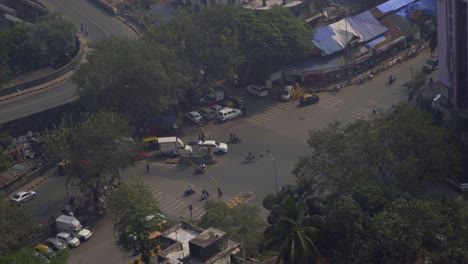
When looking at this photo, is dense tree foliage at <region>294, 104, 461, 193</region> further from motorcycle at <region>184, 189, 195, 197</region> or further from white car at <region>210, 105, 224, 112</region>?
white car at <region>210, 105, 224, 112</region>

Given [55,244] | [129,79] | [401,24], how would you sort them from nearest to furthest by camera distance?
[55,244] → [129,79] → [401,24]

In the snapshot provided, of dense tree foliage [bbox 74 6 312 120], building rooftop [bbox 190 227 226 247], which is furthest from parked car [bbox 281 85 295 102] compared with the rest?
building rooftop [bbox 190 227 226 247]

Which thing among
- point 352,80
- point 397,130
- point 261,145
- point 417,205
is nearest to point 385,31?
point 352,80

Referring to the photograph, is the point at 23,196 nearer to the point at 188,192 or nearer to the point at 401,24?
the point at 188,192

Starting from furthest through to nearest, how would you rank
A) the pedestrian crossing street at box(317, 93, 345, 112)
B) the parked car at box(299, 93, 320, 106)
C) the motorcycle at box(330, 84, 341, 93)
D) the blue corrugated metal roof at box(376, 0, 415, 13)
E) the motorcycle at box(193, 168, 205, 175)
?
the blue corrugated metal roof at box(376, 0, 415, 13) → the motorcycle at box(330, 84, 341, 93) → the parked car at box(299, 93, 320, 106) → the pedestrian crossing street at box(317, 93, 345, 112) → the motorcycle at box(193, 168, 205, 175)

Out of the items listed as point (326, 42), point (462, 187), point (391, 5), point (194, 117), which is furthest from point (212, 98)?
point (462, 187)

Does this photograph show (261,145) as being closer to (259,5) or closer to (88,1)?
(259,5)

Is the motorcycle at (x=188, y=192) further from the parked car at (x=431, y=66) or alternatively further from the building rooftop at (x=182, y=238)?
the parked car at (x=431, y=66)
